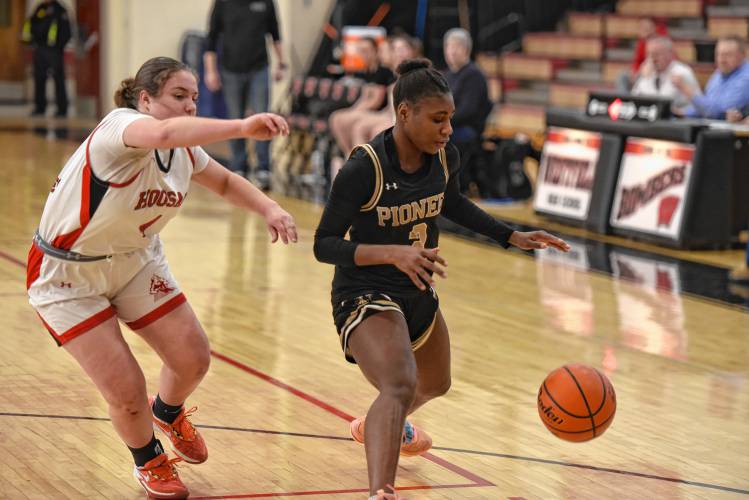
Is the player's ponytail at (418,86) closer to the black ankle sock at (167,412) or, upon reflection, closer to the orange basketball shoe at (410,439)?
the orange basketball shoe at (410,439)

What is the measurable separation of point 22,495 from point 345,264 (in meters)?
1.45

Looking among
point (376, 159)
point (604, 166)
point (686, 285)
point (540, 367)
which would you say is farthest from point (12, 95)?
point (376, 159)

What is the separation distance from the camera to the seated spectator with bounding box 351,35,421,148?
1284 centimetres

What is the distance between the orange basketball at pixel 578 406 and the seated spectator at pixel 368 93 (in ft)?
28.4

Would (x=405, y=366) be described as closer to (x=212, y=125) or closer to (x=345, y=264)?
(x=345, y=264)

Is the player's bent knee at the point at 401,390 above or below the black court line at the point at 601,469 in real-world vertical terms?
above

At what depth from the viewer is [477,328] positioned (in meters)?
7.80

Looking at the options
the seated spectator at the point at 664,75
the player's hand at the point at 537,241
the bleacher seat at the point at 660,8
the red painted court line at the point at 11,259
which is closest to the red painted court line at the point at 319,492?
the player's hand at the point at 537,241

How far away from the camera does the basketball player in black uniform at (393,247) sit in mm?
4121

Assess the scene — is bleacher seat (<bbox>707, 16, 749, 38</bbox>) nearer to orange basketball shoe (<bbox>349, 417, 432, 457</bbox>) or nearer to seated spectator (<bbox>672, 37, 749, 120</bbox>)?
seated spectator (<bbox>672, 37, 749, 120</bbox>)

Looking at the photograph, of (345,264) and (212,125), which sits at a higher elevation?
(212,125)

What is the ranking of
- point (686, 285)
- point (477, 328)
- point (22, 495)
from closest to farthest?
1. point (22, 495)
2. point (477, 328)
3. point (686, 285)

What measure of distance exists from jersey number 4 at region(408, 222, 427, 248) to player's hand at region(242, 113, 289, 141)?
77cm

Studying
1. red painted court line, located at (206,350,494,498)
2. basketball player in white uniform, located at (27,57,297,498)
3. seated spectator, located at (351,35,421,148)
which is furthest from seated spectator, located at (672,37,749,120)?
basketball player in white uniform, located at (27,57,297,498)
